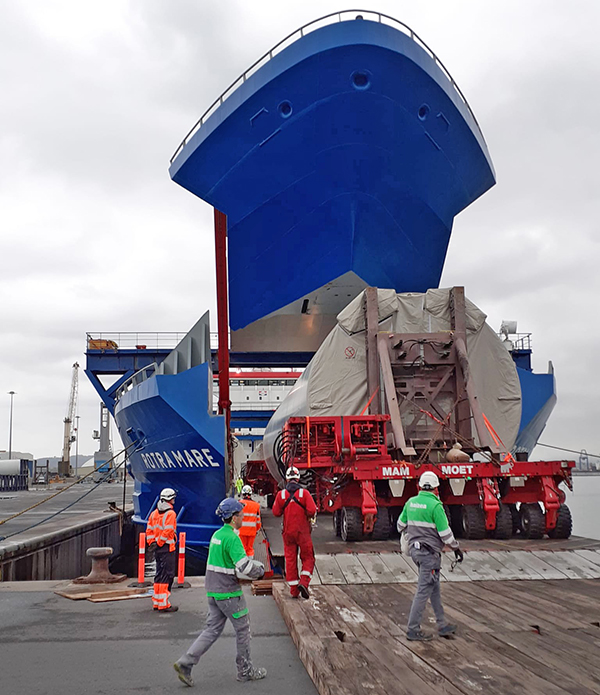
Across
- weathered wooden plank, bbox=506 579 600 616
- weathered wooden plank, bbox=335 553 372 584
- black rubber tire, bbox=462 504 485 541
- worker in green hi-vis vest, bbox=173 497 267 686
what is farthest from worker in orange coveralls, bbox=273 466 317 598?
black rubber tire, bbox=462 504 485 541

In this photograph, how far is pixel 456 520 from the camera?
Result: 10.6 m

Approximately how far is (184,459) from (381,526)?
567 cm

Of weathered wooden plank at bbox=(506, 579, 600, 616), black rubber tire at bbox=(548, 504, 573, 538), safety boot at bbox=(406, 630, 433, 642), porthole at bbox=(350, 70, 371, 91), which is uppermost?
porthole at bbox=(350, 70, 371, 91)

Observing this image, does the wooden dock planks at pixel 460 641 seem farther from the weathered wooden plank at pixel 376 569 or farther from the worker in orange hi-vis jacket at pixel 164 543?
the worker in orange hi-vis jacket at pixel 164 543

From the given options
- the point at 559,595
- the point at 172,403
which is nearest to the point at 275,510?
the point at 559,595

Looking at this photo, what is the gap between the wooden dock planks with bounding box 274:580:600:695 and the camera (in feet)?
14.4

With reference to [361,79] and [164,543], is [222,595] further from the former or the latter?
[361,79]

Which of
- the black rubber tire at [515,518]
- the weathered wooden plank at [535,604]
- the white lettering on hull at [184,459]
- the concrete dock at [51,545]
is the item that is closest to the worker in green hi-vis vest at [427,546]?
the weathered wooden plank at [535,604]

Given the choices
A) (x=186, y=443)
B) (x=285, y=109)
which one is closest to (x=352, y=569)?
(x=186, y=443)

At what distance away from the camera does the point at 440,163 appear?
15984mm

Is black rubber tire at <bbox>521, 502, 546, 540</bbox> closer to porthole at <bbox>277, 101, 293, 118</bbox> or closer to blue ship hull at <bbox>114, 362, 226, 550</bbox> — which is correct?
blue ship hull at <bbox>114, 362, 226, 550</bbox>

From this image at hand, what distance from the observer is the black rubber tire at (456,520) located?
10523 millimetres

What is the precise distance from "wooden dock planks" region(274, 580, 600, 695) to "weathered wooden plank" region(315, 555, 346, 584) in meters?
0.20

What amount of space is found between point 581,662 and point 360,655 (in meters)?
1.62
